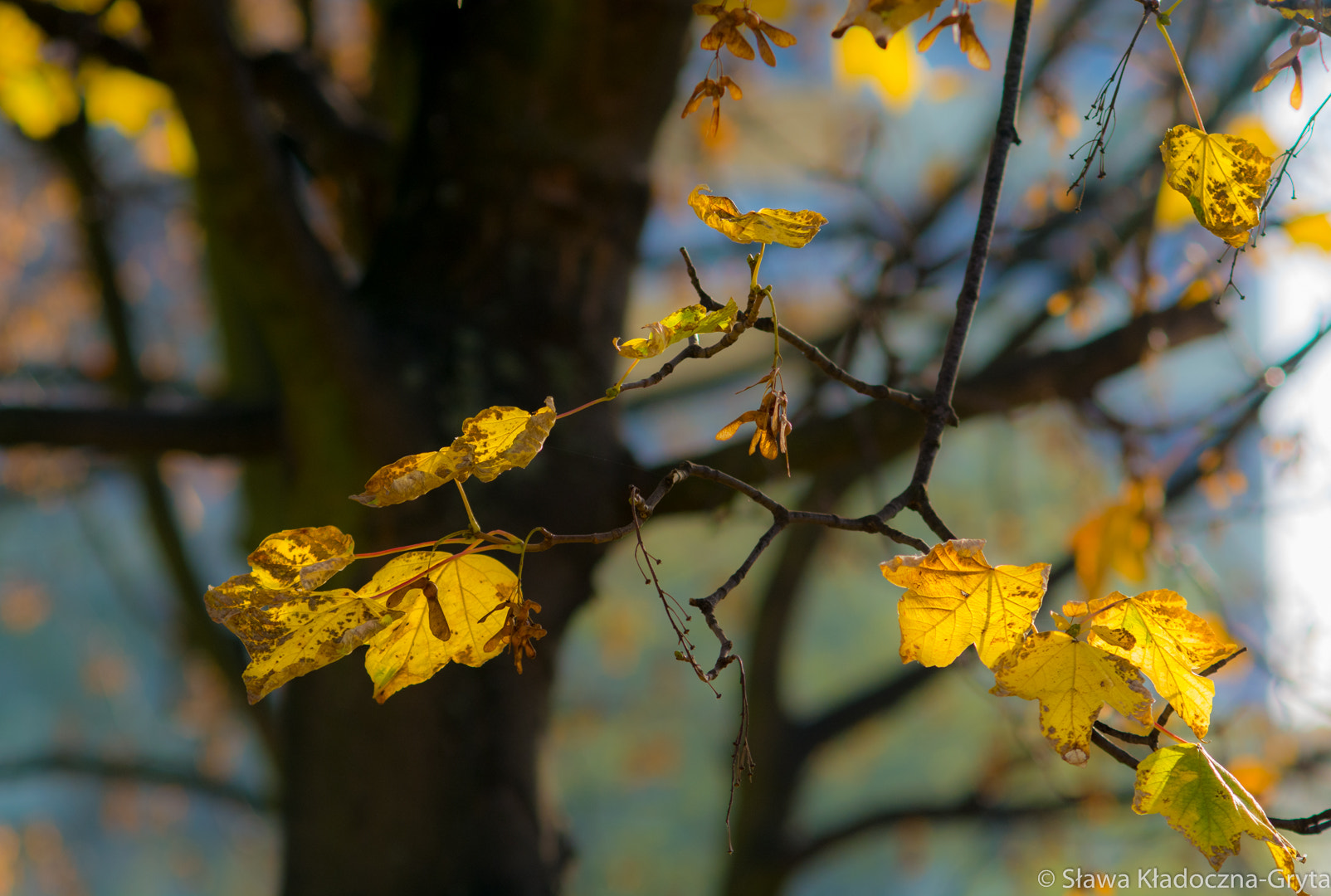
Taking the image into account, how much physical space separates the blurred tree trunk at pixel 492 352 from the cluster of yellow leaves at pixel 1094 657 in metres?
0.48

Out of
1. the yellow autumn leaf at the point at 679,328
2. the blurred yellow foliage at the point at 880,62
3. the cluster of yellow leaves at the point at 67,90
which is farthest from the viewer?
the cluster of yellow leaves at the point at 67,90

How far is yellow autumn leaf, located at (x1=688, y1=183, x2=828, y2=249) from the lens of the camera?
0.87 ft

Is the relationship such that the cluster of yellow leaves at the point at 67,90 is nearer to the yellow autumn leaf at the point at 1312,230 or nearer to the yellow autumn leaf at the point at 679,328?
the yellow autumn leaf at the point at 679,328

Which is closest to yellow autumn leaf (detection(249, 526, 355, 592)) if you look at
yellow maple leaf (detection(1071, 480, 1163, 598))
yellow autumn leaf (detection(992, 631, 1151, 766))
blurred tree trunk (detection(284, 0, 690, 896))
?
yellow autumn leaf (detection(992, 631, 1151, 766))

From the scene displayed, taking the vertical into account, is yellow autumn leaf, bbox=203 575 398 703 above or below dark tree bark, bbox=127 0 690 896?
below

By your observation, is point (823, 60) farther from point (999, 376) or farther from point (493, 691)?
point (493, 691)

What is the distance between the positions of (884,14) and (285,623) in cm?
27

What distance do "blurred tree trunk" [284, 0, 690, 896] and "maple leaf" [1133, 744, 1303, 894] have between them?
0.52 metres

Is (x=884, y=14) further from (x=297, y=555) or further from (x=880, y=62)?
(x=880, y=62)

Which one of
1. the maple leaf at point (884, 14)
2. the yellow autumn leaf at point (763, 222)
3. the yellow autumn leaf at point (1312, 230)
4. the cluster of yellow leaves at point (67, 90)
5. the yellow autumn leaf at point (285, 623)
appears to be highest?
the cluster of yellow leaves at point (67, 90)

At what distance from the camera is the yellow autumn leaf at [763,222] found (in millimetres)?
266

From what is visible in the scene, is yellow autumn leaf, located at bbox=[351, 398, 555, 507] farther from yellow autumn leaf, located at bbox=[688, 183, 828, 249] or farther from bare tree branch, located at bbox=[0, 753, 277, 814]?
bare tree branch, located at bbox=[0, 753, 277, 814]

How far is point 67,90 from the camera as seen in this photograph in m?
1.15

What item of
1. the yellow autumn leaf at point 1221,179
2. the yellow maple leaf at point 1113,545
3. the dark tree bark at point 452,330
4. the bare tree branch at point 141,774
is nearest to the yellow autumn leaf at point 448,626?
the yellow autumn leaf at point 1221,179
